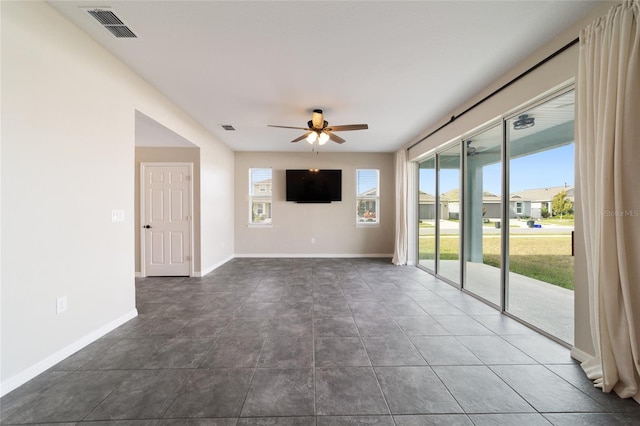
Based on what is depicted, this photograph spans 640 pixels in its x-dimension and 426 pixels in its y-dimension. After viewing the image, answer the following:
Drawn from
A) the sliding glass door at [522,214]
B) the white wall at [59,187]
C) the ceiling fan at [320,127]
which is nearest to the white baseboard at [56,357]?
the white wall at [59,187]

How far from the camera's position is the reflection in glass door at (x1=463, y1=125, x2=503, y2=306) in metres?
3.09

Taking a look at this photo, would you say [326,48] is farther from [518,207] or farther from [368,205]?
[368,205]

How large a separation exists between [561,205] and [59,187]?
14.9 ft

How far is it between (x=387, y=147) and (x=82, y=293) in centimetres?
582

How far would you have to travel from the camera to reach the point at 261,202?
6523 mm

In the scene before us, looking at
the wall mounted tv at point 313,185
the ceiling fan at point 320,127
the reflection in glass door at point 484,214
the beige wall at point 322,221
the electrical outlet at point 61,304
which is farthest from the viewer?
the beige wall at point 322,221

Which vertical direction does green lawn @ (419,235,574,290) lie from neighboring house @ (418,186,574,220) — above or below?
below

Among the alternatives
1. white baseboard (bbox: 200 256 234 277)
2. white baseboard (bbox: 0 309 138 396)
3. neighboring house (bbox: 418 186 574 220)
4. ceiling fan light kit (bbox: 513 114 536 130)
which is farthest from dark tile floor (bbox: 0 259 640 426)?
ceiling fan light kit (bbox: 513 114 536 130)

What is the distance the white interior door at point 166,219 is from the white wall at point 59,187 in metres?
1.80

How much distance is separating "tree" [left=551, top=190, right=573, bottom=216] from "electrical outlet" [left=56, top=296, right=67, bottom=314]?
4.52 m

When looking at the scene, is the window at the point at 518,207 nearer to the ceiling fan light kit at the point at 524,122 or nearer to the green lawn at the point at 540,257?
the green lawn at the point at 540,257

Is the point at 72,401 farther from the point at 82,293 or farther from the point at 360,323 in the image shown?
the point at 360,323

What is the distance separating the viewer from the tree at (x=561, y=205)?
7.55 ft

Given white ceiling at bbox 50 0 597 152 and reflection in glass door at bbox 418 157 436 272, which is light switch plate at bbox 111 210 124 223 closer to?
white ceiling at bbox 50 0 597 152
